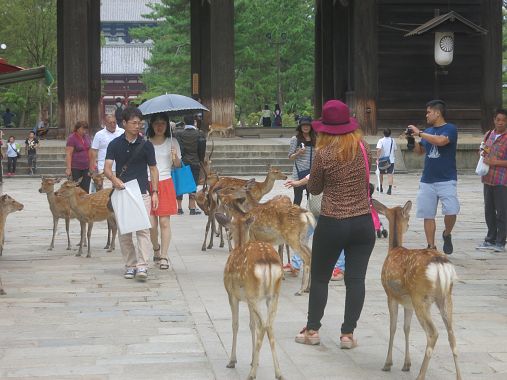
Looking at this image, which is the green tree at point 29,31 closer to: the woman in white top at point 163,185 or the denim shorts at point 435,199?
the woman in white top at point 163,185

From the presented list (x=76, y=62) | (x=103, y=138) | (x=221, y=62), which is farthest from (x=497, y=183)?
(x=76, y=62)

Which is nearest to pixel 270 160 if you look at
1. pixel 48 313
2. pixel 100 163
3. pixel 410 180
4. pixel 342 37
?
pixel 410 180

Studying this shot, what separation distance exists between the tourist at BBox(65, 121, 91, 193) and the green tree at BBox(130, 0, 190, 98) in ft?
119

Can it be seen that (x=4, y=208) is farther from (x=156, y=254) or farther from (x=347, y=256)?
(x=347, y=256)

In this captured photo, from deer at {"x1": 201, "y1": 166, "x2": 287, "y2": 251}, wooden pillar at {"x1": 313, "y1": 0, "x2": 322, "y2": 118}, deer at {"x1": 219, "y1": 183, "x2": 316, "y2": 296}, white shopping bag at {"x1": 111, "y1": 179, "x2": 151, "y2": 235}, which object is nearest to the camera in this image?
deer at {"x1": 219, "y1": 183, "x2": 316, "y2": 296}

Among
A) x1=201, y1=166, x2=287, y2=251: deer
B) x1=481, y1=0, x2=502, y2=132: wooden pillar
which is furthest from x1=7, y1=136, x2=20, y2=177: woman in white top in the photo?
x1=201, y1=166, x2=287, y2=251: deer

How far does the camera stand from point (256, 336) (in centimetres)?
690

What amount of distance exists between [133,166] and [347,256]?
3.94 meters

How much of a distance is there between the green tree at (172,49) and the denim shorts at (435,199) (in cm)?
3990

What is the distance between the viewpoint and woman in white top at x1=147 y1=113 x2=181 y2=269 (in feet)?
38.5

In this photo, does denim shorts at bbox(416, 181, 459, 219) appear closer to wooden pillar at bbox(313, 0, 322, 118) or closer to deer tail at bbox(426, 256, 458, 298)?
deer tail at bbox(426, 256, 458, 298)

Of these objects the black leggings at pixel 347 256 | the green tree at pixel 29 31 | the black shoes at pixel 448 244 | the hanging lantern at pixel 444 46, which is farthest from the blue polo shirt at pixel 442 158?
the green tree at pixel 29 31

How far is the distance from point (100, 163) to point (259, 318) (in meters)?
8.00

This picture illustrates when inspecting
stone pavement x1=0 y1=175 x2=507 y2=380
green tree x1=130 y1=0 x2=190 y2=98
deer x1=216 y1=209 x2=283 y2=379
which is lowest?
stone pavement x1=0 y1=175 x2=507 y2=380
